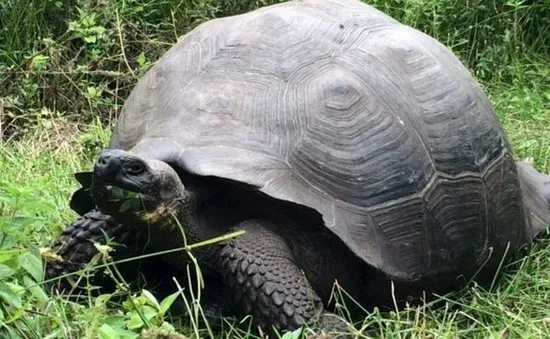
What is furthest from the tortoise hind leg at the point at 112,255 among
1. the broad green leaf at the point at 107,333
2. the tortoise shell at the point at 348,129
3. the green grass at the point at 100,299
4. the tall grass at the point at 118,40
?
the tall grass at the point at 118,40

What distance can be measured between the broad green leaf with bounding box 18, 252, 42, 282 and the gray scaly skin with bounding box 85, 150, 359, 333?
252 mm

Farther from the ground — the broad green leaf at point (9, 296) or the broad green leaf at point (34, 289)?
the broad green leaf at point (9, 296)

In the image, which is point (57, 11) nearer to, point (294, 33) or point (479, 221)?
point (294, 33)

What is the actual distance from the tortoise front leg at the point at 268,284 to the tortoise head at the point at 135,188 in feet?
0.69

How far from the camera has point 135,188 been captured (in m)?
2.68

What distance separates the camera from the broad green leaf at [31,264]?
2525 millimetres

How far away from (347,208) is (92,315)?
0.79 m

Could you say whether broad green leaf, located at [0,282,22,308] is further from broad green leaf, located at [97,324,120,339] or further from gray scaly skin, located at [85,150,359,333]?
gray scaly skin, located at [85,150,359,333]

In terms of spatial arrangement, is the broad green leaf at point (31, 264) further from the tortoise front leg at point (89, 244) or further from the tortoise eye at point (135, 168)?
the tortoise front leg at point (89, 244)

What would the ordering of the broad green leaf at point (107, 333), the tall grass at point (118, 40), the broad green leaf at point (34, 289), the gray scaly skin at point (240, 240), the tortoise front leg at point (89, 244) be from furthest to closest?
the tall grass at point (118, 40)
the tortoise front leg at point (89, 244)
the gray scaly skin at point (240, 240)
the broad green leaf at point (34, 289)
the broad green leaf at point (107, 333)

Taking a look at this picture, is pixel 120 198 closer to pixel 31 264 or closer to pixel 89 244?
pixel 31 264

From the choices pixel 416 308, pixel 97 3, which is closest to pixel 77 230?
pixel 416 308

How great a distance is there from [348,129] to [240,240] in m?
0.46

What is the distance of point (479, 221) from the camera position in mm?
3207
